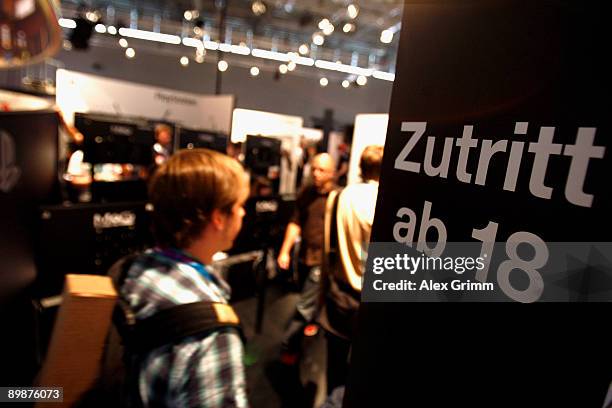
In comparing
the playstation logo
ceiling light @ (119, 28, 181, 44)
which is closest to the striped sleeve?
the playstation logo

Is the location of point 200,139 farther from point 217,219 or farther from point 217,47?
point 217,47

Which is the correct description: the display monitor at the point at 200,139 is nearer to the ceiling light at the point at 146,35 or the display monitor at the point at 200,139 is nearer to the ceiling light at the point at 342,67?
→ the ceiling light at the point at 146,35

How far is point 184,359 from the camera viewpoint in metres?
0.77

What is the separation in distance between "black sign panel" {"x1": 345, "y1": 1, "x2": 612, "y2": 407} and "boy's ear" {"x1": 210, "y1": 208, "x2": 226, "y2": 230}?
0.46m

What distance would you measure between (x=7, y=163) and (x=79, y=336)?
0.97 metres

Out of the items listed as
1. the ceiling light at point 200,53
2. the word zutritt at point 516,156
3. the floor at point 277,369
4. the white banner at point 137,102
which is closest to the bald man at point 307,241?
the floor at point 277,369

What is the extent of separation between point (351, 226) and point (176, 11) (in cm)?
967

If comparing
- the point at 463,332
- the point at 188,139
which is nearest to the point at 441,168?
the point at 463,332

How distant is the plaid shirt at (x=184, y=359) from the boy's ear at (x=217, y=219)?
19cm

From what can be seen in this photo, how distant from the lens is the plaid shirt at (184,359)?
30.7 inches

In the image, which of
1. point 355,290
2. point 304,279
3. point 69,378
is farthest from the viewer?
point 304,279

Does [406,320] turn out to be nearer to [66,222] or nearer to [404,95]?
[404,95]

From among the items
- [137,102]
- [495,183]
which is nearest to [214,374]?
[495,183]

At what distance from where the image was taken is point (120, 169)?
4922mm
